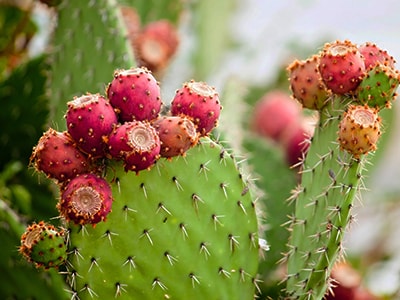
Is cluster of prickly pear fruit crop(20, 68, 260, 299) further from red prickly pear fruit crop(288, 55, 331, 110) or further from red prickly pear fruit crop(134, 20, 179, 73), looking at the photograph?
red prickly pear fruit crop(134, 20, 179, 73)

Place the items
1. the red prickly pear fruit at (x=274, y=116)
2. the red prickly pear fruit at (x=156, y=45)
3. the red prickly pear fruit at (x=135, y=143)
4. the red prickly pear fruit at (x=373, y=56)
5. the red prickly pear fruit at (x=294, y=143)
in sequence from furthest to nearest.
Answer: the red prickly pear fruit at (x=274, y=116) < the red prickly pear fruit at (x=294, y=143) < the red prickly pear fruit at (x=156, y=45) < the red prickly pear fruit at (x=373, y=56) < the red prickly pear fruit at (x=135, y=143)

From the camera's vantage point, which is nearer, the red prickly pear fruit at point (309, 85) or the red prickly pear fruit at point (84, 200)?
the red prickly pear fruit at point (84, 200)

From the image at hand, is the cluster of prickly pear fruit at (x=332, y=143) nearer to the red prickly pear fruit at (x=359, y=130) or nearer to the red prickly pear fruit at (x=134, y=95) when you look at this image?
the red prickly pear fruit at (x=359, y=130)

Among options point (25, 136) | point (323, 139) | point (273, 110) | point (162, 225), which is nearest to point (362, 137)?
point (323, 139)

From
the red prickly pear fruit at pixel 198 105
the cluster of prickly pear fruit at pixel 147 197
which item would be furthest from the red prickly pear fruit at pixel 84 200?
the red prickly pear fruit at pixel 198 105

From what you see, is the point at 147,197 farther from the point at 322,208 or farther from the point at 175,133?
the point at 322,208
